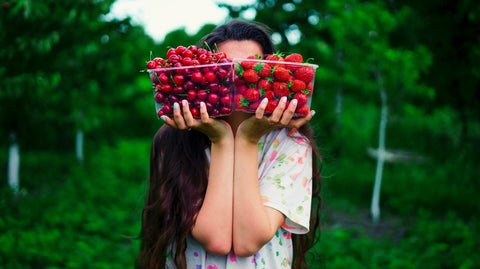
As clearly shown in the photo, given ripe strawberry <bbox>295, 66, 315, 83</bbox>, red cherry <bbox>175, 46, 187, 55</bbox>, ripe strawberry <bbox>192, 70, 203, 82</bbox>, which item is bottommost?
ripe strawberry <bbox>192, 70, 203, 82</bbox>

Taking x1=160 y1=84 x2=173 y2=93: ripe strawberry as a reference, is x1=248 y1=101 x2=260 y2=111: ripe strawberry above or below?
below

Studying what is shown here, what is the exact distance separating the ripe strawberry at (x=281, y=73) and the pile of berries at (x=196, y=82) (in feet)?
0.47

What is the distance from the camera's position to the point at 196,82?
1.31 metres

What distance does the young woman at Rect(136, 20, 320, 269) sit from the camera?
4.24ft

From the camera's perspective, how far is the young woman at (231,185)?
50.9 inches

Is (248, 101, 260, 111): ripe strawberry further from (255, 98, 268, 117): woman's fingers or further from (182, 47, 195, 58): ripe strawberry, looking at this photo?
(182, 47, 195, 58): ripe strawberry

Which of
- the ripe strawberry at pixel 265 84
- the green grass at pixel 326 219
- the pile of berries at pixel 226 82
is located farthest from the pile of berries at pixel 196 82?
the green grass at pixel 326 219

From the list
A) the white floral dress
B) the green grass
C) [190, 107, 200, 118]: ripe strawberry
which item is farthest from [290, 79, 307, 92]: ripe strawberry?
the green grass

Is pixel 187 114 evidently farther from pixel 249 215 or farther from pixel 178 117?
pixel 249 215

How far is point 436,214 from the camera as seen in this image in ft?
18.9

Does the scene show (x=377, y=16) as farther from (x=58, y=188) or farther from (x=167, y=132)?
(x=58, y=188)

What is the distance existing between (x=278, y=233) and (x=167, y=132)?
574mm

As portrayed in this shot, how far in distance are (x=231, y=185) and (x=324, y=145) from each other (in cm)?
554

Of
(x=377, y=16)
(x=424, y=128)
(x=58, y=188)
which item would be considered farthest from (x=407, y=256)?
(x=424, y=128)
